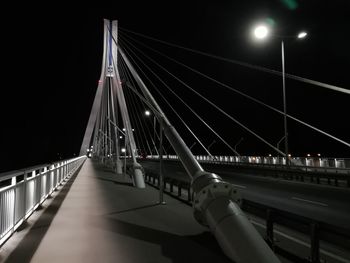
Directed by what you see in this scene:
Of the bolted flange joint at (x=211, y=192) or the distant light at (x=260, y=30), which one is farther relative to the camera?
the distant light at (x=260, y=30)

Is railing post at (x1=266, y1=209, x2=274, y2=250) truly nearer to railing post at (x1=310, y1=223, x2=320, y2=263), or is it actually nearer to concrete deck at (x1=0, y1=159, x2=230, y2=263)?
concrete deck at (x1=0, y1=159, x2=230, y2=263)

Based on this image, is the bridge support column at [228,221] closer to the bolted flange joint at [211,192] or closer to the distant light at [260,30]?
the bolted flange joint at [211,192]

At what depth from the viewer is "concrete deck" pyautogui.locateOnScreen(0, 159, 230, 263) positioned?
7023mm

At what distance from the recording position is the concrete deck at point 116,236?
7023mm

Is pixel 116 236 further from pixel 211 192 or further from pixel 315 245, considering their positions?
pixel 315 245

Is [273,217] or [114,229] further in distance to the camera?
[114,229]

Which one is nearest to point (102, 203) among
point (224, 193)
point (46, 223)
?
point (46, 223)

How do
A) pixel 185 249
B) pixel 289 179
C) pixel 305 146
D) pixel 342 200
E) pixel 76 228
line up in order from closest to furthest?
pixel 185 249
pixel 76 228
pixel 342 200
pixel 289 179
pixel 305 146

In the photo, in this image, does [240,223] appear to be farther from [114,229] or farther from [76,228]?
[76,228]

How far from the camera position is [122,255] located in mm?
7113

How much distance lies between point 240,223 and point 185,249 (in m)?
1.47

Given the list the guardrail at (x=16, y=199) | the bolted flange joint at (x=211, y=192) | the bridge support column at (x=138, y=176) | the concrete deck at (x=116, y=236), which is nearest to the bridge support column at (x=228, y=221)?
the bolted flange joint at (x=211, y=192)

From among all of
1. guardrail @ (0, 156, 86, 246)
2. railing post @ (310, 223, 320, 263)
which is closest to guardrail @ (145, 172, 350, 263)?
railing post @ (310, 223, 320, 263)

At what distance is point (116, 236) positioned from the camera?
8.70 m
